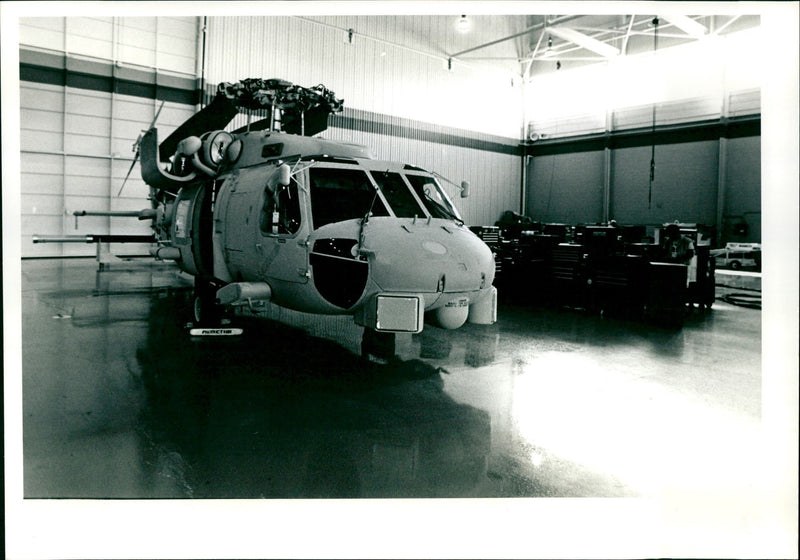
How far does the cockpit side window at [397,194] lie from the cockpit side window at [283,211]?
0.80 meters

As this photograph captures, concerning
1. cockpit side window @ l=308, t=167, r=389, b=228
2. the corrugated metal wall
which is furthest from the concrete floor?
the corrugated metal wall

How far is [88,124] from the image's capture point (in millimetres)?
16406

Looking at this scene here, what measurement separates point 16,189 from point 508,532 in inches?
81.7

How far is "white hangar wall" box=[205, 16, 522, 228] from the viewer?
54.7 ft

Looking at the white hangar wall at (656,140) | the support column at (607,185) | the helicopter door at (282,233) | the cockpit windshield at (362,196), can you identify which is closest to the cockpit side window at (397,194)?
the cockpit windshield at (362,196)

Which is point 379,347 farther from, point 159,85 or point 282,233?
point 159,85

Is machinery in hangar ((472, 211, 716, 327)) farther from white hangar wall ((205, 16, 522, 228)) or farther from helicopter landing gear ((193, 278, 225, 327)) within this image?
white hangar wall ((205, 16, 522, 228))

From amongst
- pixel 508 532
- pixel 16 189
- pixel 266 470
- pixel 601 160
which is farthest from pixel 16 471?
pixel 601 160

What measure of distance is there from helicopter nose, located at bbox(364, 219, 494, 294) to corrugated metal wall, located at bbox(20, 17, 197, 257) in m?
14.6

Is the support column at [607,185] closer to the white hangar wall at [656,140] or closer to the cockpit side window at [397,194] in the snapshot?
the white hangar wall at [656,140]

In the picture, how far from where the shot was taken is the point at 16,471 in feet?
5.82

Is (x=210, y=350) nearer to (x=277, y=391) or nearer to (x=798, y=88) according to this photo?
(x=277, y=391)

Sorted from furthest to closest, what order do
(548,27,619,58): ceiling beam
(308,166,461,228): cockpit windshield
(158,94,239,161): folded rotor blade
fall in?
(548,27,619,58): ceiling beam < (158,94,239,161): folded rotor blade < (308,166,461,228): cockpit windshield

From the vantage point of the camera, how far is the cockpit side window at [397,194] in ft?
17.1
